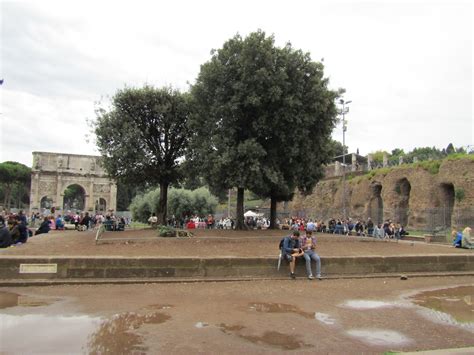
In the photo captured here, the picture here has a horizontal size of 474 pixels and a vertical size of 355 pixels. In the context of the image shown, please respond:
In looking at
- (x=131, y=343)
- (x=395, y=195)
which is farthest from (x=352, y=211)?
(x=131, y=343)

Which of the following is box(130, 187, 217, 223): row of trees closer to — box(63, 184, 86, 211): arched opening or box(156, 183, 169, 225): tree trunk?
box(156, 183, 169, 225): tree trunk

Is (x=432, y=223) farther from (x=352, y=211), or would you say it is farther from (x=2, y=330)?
(x=2, y=330)

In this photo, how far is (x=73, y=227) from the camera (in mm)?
25672

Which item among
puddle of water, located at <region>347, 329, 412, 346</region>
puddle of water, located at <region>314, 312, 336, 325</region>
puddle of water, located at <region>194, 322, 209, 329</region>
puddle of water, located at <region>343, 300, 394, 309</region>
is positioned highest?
puddle of water, located at <region>347, 329, 412, 346</region>

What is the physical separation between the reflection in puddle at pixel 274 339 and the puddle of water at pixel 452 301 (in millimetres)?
3103

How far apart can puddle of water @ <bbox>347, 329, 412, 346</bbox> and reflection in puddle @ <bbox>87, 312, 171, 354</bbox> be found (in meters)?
2.90

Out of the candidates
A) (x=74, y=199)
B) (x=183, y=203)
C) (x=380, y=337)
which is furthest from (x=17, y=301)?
(x=74, y=199)

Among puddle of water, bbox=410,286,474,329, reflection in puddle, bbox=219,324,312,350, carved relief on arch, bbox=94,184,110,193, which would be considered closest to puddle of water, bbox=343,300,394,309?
puddle of water, bbox=410,286,474,329

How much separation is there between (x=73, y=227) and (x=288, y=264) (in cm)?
1837

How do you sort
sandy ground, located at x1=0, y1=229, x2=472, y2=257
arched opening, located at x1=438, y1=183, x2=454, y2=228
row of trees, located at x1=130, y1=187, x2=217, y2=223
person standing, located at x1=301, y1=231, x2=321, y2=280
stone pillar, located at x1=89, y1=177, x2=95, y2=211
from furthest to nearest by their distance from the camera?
1. stone pillar, located at x1=89, y1=177, x2=95, y2=211
2. row of trees, located at x1=130, y1=187, x2=217, y2=223
3. arched opening, located at x1=438, y1=183, x2=454, y2=228
4. sandy ground, located at x1=0, y1=229, x2=472, y2=257
5. person standing, located at x1=301, y1=231, x2=321, y2=280

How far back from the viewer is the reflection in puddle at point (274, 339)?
5438mm

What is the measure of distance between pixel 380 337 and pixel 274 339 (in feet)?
4.97

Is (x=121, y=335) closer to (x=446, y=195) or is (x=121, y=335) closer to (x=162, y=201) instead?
(x=162, y=201)

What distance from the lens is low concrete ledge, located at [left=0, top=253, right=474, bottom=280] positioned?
9781mm
